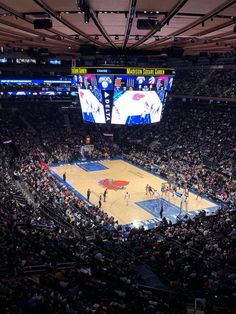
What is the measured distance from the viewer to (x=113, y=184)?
30.9 m

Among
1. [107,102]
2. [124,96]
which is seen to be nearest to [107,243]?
[124,96]

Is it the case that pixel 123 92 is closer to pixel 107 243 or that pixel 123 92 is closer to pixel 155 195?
pixel 155 195

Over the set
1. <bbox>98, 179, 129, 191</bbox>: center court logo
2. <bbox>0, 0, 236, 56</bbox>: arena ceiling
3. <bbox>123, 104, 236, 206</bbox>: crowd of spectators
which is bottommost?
<bbox>98, 179, 129, 191</bbox>: center court logo

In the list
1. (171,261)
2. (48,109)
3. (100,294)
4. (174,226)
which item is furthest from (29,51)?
(48,109)

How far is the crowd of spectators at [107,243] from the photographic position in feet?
27.8

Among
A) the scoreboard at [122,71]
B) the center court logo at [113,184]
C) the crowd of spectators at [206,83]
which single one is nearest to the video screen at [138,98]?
the scoreboard at [122,71]

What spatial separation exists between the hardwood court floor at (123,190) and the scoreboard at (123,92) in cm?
574

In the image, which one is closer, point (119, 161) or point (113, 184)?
point (113, 184)

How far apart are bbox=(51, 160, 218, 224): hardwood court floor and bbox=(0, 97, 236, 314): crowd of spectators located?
1490 millimetres

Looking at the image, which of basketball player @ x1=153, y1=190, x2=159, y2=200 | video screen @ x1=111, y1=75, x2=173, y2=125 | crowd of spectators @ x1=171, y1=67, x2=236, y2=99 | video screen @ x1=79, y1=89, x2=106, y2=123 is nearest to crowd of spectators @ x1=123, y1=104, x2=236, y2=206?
Result: crowd of spectators @ x1=171, y1=67, x2=236, y2=99

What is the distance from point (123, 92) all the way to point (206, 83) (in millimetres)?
24100

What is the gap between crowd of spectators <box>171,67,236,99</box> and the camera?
40688mm

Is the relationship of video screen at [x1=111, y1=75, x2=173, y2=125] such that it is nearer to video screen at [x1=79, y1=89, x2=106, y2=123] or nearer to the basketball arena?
the basketball arena

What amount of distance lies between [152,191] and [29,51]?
46.6ft
